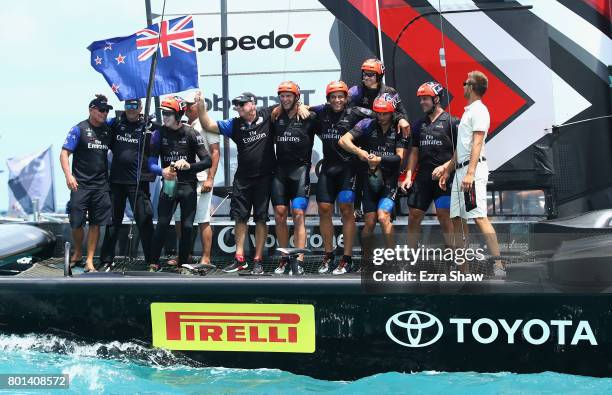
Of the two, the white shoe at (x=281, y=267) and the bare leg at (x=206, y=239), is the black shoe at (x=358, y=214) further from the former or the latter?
the bare leg at (x=206, y=239)

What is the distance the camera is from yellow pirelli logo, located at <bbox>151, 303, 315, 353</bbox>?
18.5ft

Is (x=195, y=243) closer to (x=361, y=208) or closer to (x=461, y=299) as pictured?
(x=361, y=208)

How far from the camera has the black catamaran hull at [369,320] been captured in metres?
5.34

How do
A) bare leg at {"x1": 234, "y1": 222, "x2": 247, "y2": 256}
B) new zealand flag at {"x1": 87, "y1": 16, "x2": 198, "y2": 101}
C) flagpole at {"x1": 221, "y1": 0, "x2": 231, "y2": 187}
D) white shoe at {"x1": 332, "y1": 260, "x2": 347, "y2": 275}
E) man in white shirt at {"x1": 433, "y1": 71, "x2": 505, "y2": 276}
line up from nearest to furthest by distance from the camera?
1. man in white shirt at {"x1": 433, "y1": 71, "x2": 505, "y2": 276}
2. white shoe at {"x1": 332, "y1": 260, "x2": 347, "y2": 275}
3. bare leg at {"x1": 234, "y1": 222, "x2": 247, "y2": 256}
4. new zealand flag at {"x1": 87, "y1": 16, "x2": 198, "y2": 101}
5. flagpole at {"x1": 221, "y1": 0, "x2": 231, "y2": 187}

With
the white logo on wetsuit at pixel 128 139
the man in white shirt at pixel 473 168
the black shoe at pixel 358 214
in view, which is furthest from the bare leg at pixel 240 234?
the man in white shirt at pixel 473 168

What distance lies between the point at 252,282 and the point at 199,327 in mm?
485

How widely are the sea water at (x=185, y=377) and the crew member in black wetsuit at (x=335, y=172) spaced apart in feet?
3.59

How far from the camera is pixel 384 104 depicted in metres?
6.20

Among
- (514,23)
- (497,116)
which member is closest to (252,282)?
(497,116)

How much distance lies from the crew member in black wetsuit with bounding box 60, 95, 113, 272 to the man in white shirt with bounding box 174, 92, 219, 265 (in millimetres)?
627

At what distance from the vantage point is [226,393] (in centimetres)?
538

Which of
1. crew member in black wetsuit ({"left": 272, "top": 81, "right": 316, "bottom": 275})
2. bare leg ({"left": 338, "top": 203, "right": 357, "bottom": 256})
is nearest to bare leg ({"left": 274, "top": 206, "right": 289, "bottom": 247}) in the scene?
crew member in black wetsuit ({"left": 272, "top": 81, "right": 316, "bottom": 275})

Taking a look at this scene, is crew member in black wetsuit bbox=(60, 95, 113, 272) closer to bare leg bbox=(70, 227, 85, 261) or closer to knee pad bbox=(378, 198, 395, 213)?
bare leg bbox=(70, 227, 85, 261)

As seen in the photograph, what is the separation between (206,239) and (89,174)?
110 cm
